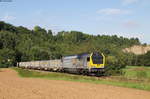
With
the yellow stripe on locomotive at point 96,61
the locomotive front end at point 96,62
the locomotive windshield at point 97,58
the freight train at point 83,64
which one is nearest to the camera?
the locomotive front end at point 96,62

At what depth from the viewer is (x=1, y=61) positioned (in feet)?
347

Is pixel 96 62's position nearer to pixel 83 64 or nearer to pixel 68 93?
pixel 83 64

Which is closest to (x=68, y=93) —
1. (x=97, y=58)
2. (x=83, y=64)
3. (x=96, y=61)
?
(x=96, y=61)

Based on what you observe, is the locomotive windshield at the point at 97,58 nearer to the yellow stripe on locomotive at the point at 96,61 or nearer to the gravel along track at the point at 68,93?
the yellow stripe on locomotive at the point at 96,61

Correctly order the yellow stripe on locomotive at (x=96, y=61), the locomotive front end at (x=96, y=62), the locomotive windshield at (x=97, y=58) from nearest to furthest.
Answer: the locomotive front end at (x=96, y=62) < the yellow stripe on locomotive at (x=96, y=61) < the locomotive windshield at (x=97, y=58)

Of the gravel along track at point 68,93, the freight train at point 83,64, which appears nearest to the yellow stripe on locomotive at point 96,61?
the freight train at point 83,64

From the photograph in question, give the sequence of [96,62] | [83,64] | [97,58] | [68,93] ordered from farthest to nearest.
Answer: [83,64]
[97,58]
[96,62]
[68,93]

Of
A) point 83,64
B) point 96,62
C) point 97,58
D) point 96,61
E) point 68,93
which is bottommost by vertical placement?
point 68,93

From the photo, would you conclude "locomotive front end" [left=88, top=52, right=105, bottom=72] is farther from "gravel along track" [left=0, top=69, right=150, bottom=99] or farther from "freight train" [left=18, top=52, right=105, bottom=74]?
"gravel along track" [left=0, top=69, right=150, bottom=99]

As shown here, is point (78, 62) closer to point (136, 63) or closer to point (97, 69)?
point (97, 69)

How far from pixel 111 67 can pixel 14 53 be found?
7180 centimetres

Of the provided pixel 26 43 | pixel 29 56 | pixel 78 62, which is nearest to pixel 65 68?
pixel 78 62

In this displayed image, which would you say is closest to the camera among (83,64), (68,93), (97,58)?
(68,93)

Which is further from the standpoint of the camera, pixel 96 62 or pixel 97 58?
pixel 97 58
